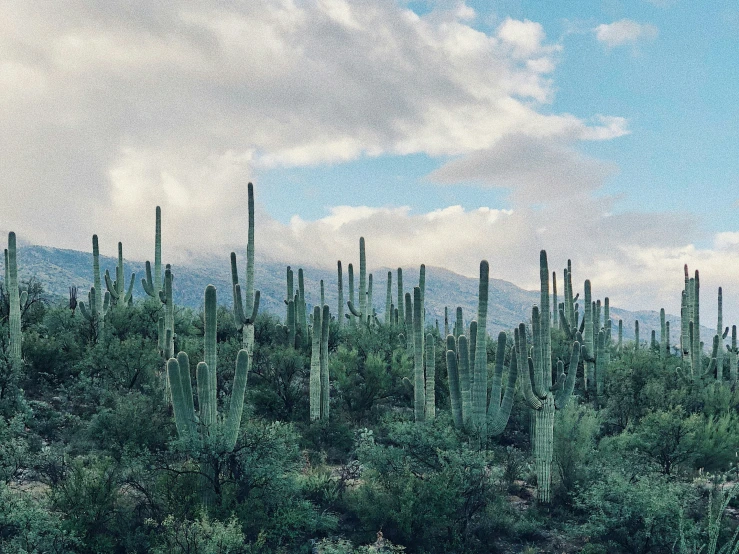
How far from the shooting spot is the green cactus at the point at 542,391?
15734mm

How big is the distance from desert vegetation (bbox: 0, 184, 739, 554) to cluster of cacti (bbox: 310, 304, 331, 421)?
0.23ft

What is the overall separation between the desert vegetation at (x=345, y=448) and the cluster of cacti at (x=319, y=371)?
0.07 m

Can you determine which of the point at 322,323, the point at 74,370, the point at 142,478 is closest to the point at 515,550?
the point at 142,478

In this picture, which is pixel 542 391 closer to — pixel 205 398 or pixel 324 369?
pixel 324 369

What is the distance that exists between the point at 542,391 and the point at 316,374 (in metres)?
7.64

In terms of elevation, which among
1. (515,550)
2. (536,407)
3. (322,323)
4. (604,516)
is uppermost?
(322,323)

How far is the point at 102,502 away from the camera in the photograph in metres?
12.2

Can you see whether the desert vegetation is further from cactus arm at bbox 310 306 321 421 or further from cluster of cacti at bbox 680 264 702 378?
cluster of cacti at bbox 680 264 702 378

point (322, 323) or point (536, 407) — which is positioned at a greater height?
point (322, 323)

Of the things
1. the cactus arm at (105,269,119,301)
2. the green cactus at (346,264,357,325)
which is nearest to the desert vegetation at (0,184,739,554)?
the cactus arm at (105,269,119,301)

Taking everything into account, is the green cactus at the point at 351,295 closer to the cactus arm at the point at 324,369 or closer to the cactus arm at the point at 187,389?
the cactus arm at the point at 324,369

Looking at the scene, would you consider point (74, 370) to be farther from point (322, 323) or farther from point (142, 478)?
point (142, 478)

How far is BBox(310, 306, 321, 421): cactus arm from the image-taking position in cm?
2048

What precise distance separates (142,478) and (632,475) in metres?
11.1
